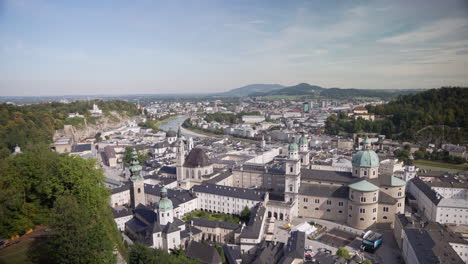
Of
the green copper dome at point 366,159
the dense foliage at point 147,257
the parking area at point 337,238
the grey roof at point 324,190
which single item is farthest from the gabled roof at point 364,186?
the dense foliage at point 147,257

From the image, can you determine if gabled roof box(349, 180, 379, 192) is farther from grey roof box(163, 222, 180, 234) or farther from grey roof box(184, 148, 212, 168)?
grey roof box(184, 148, 212, 168)

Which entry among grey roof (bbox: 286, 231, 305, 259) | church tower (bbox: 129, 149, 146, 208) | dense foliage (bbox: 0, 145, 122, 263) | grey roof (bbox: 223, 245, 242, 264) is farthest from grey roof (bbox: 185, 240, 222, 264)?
church tower (bbox: 129, 149, 146, 208)

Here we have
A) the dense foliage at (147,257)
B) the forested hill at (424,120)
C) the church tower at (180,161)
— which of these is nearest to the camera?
the dense foliage at (147,257)

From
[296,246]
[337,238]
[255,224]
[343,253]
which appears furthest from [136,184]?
[343,253]

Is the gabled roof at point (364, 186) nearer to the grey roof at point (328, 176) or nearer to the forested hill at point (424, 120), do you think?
the grey roof at point (328, 176)

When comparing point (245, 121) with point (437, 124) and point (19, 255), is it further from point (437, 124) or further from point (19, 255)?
point (19, 255)

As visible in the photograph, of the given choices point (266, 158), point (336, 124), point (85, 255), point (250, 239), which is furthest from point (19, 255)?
point (336, 124)
